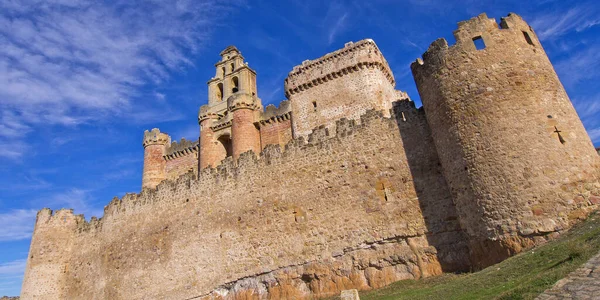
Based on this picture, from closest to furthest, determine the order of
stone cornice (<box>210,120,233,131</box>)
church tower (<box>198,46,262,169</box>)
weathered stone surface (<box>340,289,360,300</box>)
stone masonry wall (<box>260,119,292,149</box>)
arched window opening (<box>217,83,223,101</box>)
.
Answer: weathered stone surface (<box>340,289,360,300</box>) < church tower (<box>198,46,262,169</box>) < stone masonry wall (<box>260,119,292,149</box>) < stone cornice (<box>210,120,233,131</box>) < arched window opening (<box>217,83,223,101</box>)

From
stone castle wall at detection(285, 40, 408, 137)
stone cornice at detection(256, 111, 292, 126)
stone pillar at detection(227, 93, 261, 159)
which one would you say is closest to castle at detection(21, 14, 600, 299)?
stone castle wall at detection(285, 40, 408, 137)

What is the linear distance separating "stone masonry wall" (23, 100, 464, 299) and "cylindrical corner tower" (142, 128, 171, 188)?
1059cm

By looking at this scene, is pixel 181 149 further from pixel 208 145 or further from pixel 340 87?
pixel 340 87

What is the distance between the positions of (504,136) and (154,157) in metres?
27.4

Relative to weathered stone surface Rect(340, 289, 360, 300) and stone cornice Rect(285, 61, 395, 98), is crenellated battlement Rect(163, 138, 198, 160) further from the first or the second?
weathered stone surface Rect(340, 289, 360, 300)

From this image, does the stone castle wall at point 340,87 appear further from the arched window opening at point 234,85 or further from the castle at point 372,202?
the arched window opening at point 234,85

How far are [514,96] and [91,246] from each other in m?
21.3

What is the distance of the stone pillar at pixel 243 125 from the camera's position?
86.1 feet

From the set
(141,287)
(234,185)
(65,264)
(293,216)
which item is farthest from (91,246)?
(293,216)

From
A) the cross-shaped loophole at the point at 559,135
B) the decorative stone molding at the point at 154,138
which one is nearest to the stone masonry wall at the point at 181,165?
the decorative stone molding at the point at 154,138

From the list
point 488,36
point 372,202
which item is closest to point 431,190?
point 372,202

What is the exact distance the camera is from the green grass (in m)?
6.58

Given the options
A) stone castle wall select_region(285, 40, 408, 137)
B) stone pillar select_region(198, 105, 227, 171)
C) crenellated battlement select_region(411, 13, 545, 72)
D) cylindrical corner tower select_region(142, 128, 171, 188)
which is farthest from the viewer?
cylindrical corner tower select_region(142, 128, 171, 188)

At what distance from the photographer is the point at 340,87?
25.1 meters
